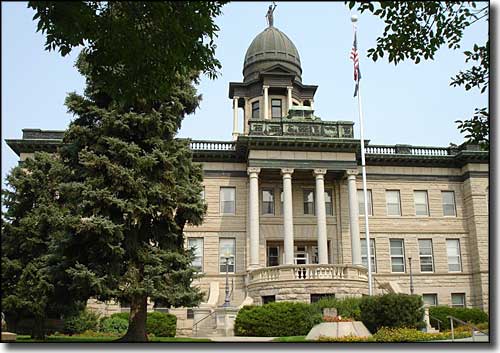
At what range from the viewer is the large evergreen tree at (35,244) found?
10.4 metres

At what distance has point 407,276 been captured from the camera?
26344 millimetres

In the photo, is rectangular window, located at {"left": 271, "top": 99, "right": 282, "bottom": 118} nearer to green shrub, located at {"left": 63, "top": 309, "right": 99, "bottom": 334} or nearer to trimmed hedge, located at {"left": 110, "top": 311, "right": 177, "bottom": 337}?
trimmed hedge, located at {"left": 110, "top": 311, "right": 177, "bottom": 337}

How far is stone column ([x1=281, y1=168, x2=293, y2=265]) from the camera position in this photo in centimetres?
2397

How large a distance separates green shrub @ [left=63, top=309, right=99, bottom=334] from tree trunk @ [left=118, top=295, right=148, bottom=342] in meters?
1.52

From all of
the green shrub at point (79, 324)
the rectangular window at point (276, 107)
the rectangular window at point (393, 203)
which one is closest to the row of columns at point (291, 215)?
the rectangular window at point (393, 203)

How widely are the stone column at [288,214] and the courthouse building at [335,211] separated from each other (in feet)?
0.15

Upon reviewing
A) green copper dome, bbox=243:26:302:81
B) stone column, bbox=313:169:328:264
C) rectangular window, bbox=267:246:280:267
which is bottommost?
rectangular window, bbox=267:246:280:267

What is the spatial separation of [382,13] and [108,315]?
16302 millimetres

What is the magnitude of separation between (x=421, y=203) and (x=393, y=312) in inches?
598

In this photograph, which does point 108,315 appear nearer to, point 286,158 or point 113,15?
point 286,158

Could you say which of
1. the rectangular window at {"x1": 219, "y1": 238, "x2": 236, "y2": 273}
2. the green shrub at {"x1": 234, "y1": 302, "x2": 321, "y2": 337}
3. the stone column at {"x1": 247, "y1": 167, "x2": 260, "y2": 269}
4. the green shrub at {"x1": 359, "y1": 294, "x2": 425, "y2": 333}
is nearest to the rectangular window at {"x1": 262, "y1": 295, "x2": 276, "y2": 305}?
the stone column at {"x1": 247, "y1": 167, "x2": 260, "y2": 269}

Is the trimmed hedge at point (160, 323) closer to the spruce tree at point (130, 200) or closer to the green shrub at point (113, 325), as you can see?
the green shrub at point (113, 325)

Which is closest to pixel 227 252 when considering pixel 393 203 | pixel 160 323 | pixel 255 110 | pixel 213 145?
pixel 213 145

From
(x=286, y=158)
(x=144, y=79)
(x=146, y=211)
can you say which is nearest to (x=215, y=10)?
(x=144, y=79)
